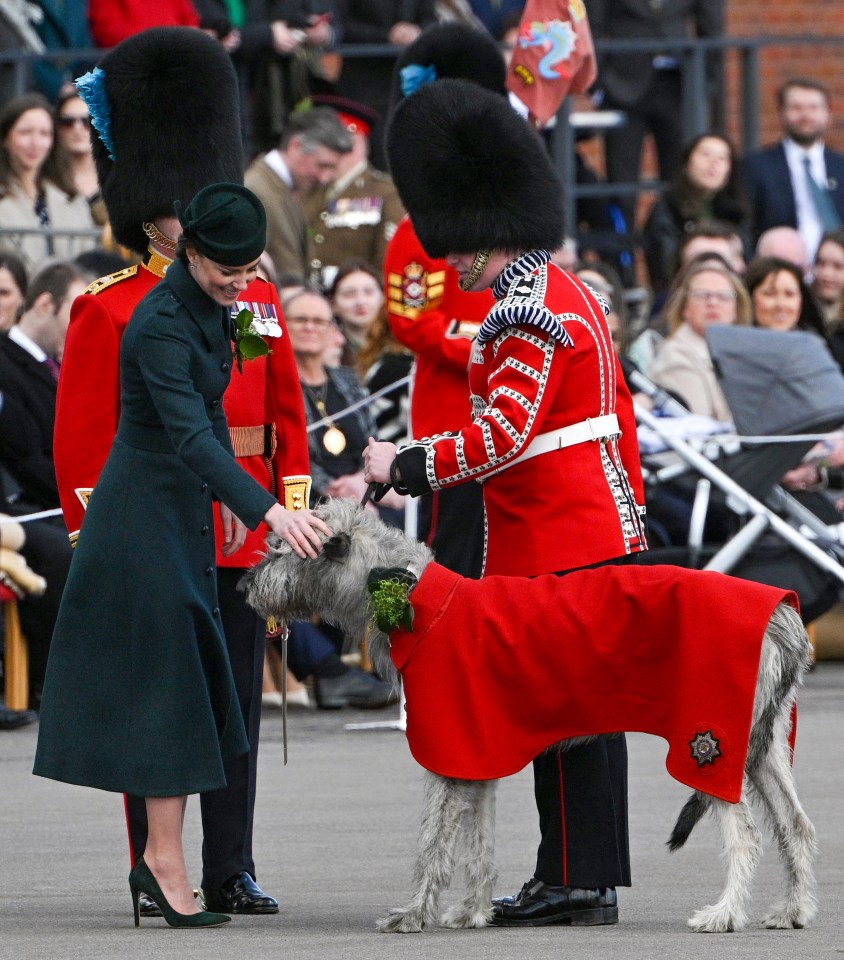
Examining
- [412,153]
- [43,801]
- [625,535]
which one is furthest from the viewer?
[43,801]

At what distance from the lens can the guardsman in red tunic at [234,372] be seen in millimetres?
5531

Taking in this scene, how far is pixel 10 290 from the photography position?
33.2ft

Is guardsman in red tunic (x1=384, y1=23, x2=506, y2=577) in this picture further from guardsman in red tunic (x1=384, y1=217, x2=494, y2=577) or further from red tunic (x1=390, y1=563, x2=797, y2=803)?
red tunic (x1=390, y1=563, x2=797, y2=803)

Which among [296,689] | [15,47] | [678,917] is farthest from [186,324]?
[15,47]

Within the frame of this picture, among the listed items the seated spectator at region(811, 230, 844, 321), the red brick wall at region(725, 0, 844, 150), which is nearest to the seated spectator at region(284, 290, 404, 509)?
the seated spectator at region(811, 230, 844, 321)

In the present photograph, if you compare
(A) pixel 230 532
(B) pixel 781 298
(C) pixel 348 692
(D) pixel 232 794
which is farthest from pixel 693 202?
(D) pixel 232 794

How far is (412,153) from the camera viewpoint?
619cm

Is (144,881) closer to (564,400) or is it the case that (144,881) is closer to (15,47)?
(564,400)

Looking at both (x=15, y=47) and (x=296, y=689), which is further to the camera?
(x=15, y=47)

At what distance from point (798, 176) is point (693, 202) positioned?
947 millimetres

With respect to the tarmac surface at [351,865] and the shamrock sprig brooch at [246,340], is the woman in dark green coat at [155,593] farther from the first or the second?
the tarmac surface at [351,865]

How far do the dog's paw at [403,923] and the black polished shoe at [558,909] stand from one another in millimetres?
251

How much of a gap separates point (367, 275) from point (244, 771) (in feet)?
19.2

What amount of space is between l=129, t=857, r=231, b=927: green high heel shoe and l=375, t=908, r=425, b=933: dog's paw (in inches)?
17.3
